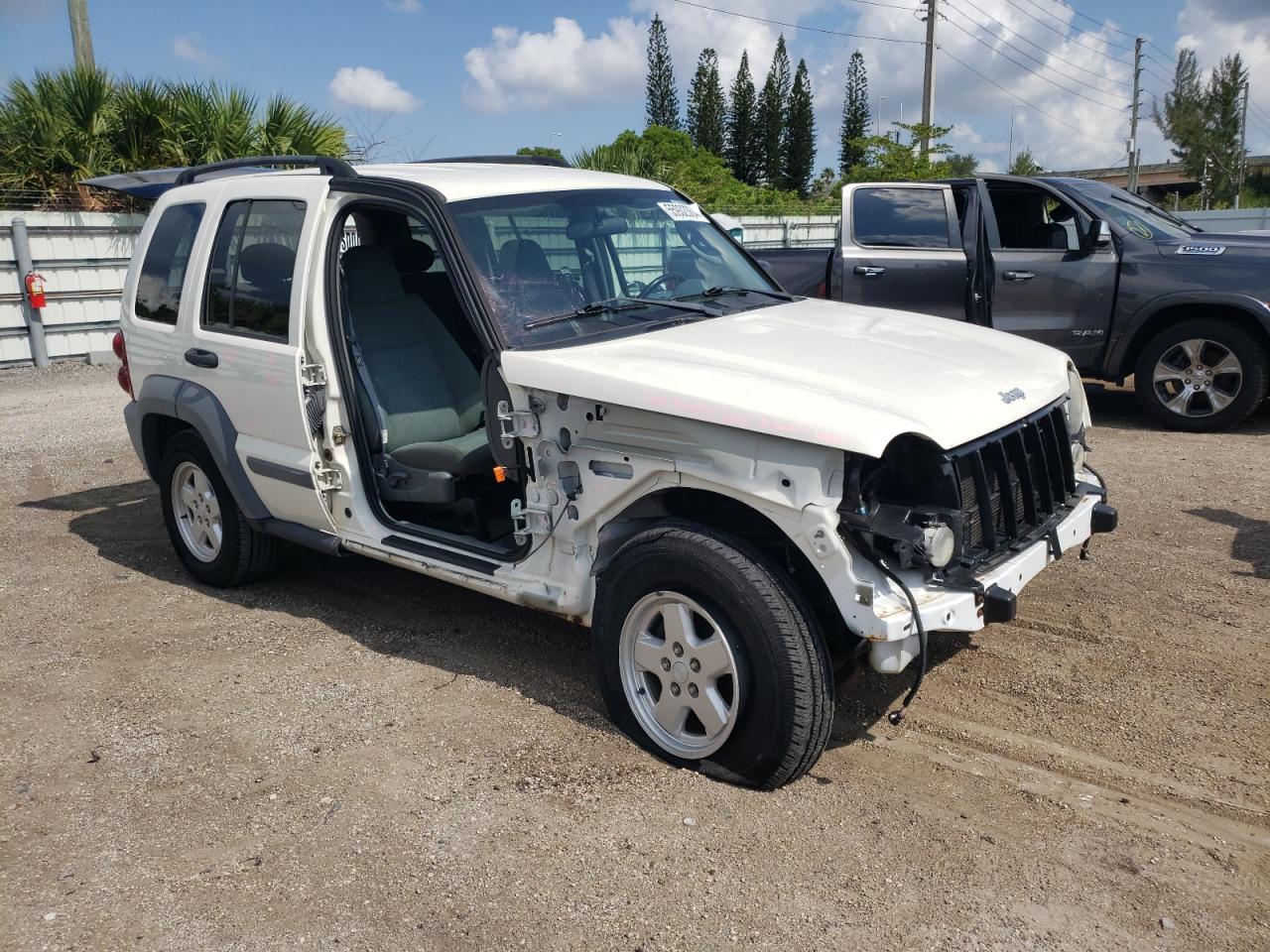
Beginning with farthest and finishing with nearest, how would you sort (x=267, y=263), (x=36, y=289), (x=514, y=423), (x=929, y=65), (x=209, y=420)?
(x=929, y=65)
(x=36, y=289)
(x=209, y=420)
(x=267, y=263)
(x=514, y=423)

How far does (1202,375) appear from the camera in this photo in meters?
8.36

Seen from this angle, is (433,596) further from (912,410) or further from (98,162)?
(98,162)

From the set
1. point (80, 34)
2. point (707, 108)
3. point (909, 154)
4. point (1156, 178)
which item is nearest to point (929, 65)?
point (909, 154)

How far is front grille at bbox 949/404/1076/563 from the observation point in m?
3.57

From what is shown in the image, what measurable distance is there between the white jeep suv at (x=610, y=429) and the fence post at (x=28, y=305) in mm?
8975

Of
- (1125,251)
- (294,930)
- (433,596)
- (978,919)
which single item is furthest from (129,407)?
(1125,251)

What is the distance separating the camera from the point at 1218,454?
7750mm

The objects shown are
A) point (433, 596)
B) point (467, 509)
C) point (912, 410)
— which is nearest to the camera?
point (912, 410)

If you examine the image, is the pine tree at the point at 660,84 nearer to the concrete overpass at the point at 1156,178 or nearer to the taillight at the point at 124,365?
the concrete overpass at the point at 1156,178

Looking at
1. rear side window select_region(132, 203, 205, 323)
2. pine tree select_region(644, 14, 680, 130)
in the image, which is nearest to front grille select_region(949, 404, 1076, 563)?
rear side window select_region(132, 203, 205, 323)

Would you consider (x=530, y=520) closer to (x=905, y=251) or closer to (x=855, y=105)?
(x=905, y=251)

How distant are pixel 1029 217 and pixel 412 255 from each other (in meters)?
5.90

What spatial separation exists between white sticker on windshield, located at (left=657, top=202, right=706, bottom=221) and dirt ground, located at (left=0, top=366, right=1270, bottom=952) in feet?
6.62

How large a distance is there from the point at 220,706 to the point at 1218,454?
676 centimetres
